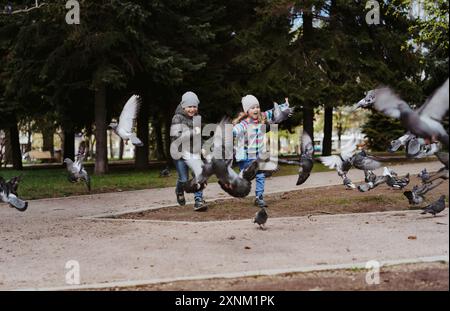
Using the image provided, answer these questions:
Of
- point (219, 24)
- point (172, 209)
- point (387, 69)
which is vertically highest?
point (219, 24)

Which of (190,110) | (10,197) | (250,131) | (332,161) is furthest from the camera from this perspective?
(332,161)

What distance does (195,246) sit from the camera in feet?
22.8

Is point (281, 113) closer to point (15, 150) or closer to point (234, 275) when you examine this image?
point (234, 275)

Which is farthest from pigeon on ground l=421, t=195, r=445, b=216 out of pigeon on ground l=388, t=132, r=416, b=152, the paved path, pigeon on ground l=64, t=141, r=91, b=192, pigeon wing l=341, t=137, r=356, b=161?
pigeon on ground l=64, t=141, r=91, b=192

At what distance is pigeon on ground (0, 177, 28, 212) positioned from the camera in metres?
7.56

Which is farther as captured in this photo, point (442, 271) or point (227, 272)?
point (227, 272)

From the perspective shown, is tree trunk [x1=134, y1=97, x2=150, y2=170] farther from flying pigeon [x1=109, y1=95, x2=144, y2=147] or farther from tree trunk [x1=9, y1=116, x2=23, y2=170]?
flying pigeon [x1=109, y1=95, x2=144, y2=147]

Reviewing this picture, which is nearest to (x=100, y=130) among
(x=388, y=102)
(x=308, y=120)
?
(x=308, y=120)

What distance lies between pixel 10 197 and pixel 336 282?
184 inches

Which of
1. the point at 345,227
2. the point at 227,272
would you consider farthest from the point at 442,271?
the point at 345,227

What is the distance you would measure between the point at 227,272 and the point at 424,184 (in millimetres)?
4744

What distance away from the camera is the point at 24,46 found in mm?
19609

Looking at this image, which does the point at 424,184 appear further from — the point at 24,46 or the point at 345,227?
the point at 24,46

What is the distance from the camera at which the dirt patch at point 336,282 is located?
15.6ft
